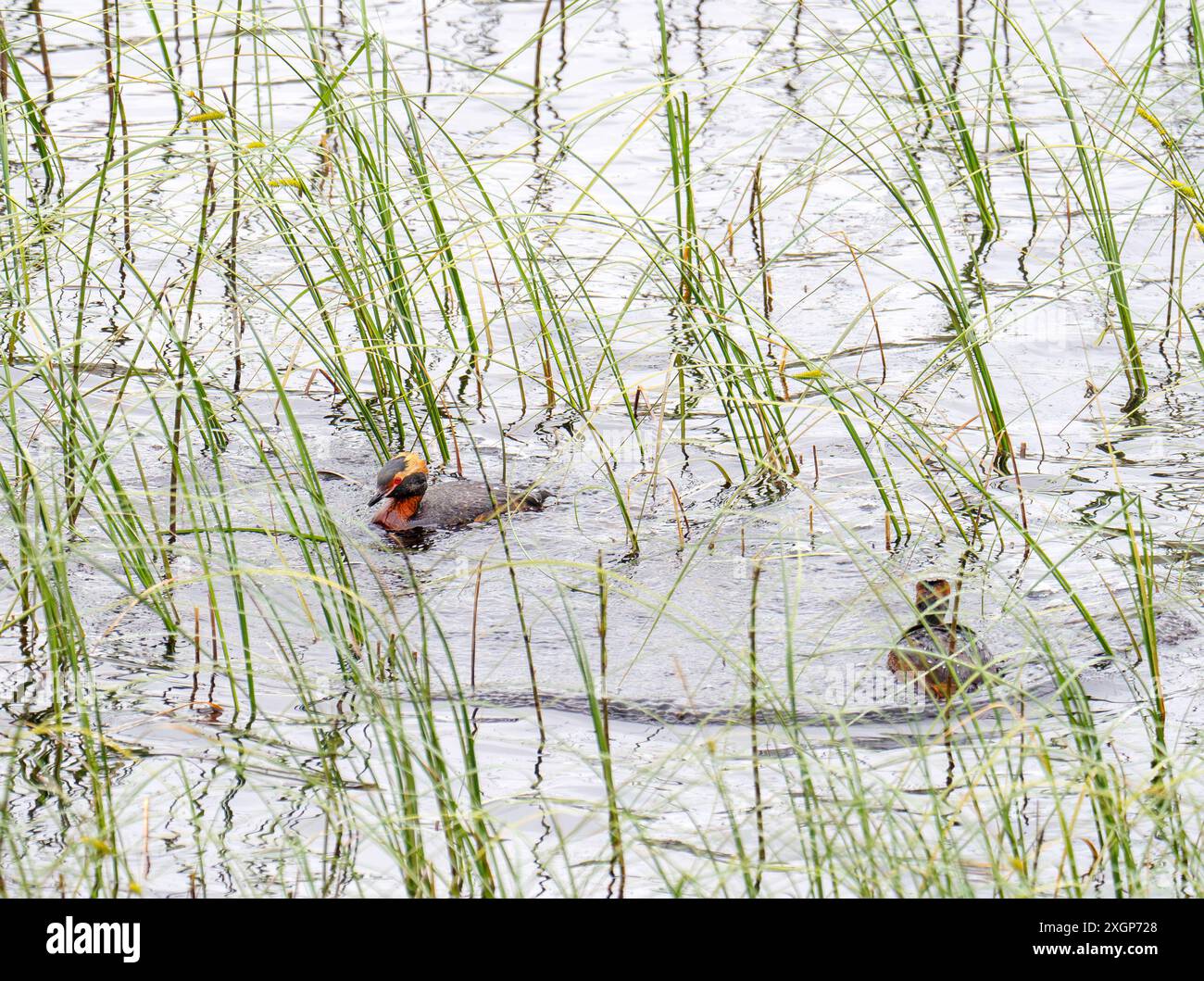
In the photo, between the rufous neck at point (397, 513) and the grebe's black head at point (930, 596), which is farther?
the rufous neck at point (397, 513)

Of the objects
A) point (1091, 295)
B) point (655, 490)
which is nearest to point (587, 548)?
point (655, 490)

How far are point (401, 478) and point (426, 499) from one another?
0.21 meters

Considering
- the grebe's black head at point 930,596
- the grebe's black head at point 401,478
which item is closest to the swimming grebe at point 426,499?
the grebe's black head at point 401,478

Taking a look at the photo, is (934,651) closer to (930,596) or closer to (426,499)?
(930,596)

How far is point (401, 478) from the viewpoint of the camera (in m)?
5.59

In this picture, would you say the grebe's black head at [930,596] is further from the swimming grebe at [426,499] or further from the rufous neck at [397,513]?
the rufous neck at [397,513]

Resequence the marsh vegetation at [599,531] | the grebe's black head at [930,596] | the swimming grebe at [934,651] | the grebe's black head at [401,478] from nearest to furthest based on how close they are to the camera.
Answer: the marsh vegetation at [599,531] < the swimming grebe at [934,651] < the grebe's black head at [930,596] < the grebe's black head at [401,478]

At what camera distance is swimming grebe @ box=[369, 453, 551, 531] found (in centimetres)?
561

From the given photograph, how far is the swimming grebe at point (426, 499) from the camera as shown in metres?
5.61

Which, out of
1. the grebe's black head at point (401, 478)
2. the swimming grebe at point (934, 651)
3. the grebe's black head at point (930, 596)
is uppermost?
the grebe's black head at point (401, 478)

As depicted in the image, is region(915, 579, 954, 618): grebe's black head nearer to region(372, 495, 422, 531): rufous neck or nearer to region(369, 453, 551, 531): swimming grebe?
region(369, 453, 551, 531): swimming grebe

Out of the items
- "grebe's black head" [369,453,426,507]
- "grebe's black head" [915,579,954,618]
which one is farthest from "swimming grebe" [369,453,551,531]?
"grebe's black head" [915,579,954,618]

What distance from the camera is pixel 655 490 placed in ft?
19.5

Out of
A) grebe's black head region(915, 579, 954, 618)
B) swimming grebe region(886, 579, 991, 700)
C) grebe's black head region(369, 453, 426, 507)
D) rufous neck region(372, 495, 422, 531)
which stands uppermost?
grebe's black head region(369, 453, 426, 507)
